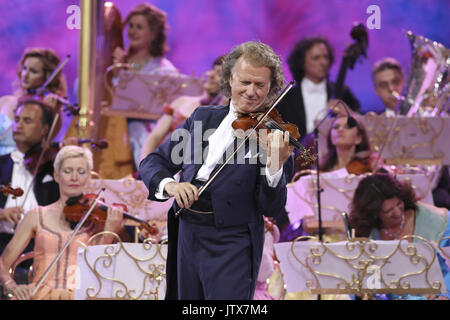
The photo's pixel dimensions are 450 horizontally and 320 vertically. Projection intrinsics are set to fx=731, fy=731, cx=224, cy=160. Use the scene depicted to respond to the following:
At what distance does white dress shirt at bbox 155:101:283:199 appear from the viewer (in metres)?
2.20

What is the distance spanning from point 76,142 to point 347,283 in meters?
2.14

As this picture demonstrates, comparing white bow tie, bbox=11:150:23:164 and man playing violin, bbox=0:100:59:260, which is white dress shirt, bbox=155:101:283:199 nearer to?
man playing violin, bbox=0:100:59:260

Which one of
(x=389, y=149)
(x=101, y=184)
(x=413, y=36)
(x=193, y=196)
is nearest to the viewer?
(x=193, y=196)

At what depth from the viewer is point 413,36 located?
16.3 feet

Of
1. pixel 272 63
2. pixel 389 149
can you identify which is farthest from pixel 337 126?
pixel 272 63

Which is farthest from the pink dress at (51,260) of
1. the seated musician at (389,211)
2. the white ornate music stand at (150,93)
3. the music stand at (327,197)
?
the seated musician at (389,211)

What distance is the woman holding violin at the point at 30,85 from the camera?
196 inches

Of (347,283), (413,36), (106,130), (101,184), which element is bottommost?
(347,283)

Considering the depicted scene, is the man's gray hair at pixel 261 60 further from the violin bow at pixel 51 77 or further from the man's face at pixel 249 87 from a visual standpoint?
the violin bow at pixel 51 77

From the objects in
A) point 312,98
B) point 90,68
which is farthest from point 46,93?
point 312,98

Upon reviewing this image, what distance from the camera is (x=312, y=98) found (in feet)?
18.0

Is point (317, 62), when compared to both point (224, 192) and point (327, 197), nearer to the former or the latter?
point (327, 197)

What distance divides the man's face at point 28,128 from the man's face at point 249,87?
282 centimetres
